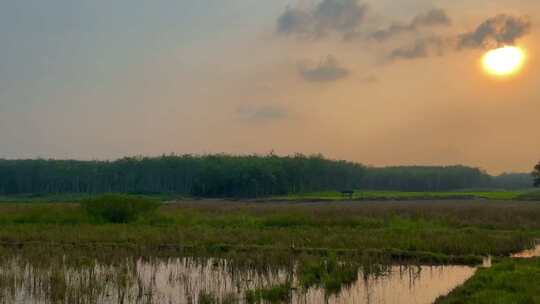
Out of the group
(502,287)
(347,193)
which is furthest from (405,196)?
(502,287)

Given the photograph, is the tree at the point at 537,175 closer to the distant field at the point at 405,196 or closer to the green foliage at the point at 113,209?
the distant field at the point at 405,196

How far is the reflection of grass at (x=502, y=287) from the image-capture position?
13266mm

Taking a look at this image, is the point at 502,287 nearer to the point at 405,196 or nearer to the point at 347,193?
the point at 405,196

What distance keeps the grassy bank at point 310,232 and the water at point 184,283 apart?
4.13 metres

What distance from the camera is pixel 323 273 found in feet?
57.9

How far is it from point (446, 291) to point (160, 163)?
114 m

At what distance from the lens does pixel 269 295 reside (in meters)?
14.7

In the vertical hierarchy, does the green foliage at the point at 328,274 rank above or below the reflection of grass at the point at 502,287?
below

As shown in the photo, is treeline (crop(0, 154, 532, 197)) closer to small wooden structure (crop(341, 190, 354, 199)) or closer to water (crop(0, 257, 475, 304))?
small wooden structure (crop(341, 190, 354, 199))

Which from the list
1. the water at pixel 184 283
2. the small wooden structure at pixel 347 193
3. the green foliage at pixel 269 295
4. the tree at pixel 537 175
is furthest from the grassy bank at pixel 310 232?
the tree at pixel 537 175

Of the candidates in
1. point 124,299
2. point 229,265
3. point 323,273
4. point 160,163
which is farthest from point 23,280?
point 160,163

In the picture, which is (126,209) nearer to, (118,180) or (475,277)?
(475,277)

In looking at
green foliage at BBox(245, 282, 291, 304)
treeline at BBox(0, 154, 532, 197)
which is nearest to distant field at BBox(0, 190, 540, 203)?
treeline at BBox(0, 154, 532, 197)

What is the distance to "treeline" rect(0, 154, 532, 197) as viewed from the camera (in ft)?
363
